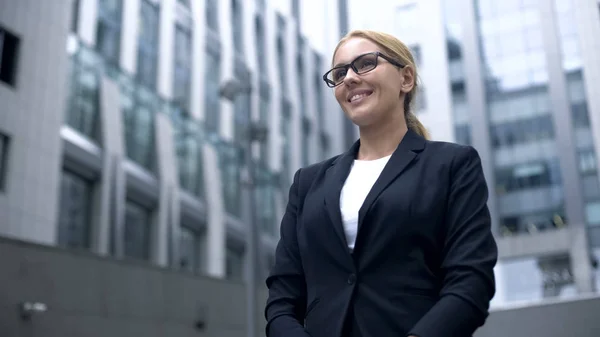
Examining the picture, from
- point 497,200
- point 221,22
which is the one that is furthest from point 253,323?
point 221,22

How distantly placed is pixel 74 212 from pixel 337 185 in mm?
12446

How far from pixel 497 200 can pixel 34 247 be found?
8610 millimetres

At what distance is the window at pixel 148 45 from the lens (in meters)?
16.7

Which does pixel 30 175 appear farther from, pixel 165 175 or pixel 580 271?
pixel 580 271

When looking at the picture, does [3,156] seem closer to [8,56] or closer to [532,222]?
[8,56]

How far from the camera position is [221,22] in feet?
67.6

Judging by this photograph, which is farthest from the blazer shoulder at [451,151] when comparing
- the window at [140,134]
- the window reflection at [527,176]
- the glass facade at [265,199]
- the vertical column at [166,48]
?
the glass facade at [265,199]

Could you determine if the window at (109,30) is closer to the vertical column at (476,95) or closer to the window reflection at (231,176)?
the window reflection at (231,176)

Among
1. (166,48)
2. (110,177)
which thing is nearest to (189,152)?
(166,48)

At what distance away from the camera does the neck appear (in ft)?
6.14

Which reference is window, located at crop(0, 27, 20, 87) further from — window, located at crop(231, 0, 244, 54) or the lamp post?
window, located at crop(231, 0, 244, 54)

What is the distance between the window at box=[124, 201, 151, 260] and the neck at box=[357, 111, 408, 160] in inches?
560

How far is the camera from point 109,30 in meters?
15.3

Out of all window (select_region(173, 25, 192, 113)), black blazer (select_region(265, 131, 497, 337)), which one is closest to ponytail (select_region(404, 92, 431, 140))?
black blazer (select_region(265, 131, 497, 337))
